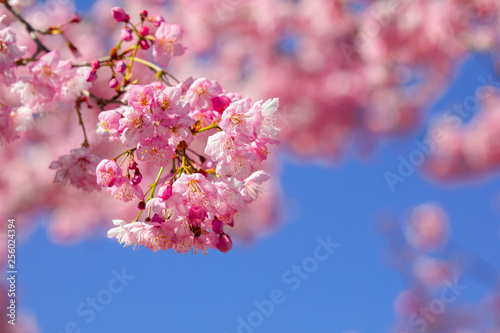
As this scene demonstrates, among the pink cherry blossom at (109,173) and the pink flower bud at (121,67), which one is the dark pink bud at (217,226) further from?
the pink flower bud at (121,67)

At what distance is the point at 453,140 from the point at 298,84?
4.35 meters

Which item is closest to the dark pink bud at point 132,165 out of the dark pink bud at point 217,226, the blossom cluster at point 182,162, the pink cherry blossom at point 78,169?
the blossom cluster at point 182,162

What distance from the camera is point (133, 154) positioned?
1.33 m

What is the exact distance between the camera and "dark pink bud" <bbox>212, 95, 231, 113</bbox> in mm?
1398

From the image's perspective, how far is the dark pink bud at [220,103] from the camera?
140cm

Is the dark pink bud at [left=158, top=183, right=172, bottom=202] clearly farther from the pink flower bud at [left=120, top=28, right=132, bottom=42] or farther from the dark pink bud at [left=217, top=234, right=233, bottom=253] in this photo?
the pink flower bud at [left=120, top=28, right=132, bottom=42]

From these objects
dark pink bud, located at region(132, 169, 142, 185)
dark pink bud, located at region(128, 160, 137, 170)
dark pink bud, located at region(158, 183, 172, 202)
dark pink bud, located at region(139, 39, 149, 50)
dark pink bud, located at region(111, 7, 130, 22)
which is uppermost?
dark pink bud, located at region(111, 7, 130, 22)

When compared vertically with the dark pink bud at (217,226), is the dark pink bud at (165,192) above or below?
above

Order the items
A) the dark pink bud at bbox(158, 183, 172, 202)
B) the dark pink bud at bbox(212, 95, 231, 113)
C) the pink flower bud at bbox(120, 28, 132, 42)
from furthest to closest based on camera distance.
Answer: the pink flower bud at bbox(120, 28, 132, 42), the dark pink bud at bbox(212, 95, 231, 113), the dark pink bud at bbox(158, 183, 172, 202)

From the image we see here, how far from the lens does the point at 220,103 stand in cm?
140

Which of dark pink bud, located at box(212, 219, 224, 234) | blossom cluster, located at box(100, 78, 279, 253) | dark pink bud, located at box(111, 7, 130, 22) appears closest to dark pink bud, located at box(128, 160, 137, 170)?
blossom cluster, located at box(100, 78, 279, 253)

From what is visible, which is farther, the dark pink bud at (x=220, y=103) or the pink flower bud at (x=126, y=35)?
the pink flower bud at (x=126, y=35)

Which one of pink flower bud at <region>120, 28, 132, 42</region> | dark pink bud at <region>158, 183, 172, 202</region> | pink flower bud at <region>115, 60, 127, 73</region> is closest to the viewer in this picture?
dark pink bud at <region>158, 183, 172, 202</region>

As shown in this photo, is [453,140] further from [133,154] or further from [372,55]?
[133,154]
